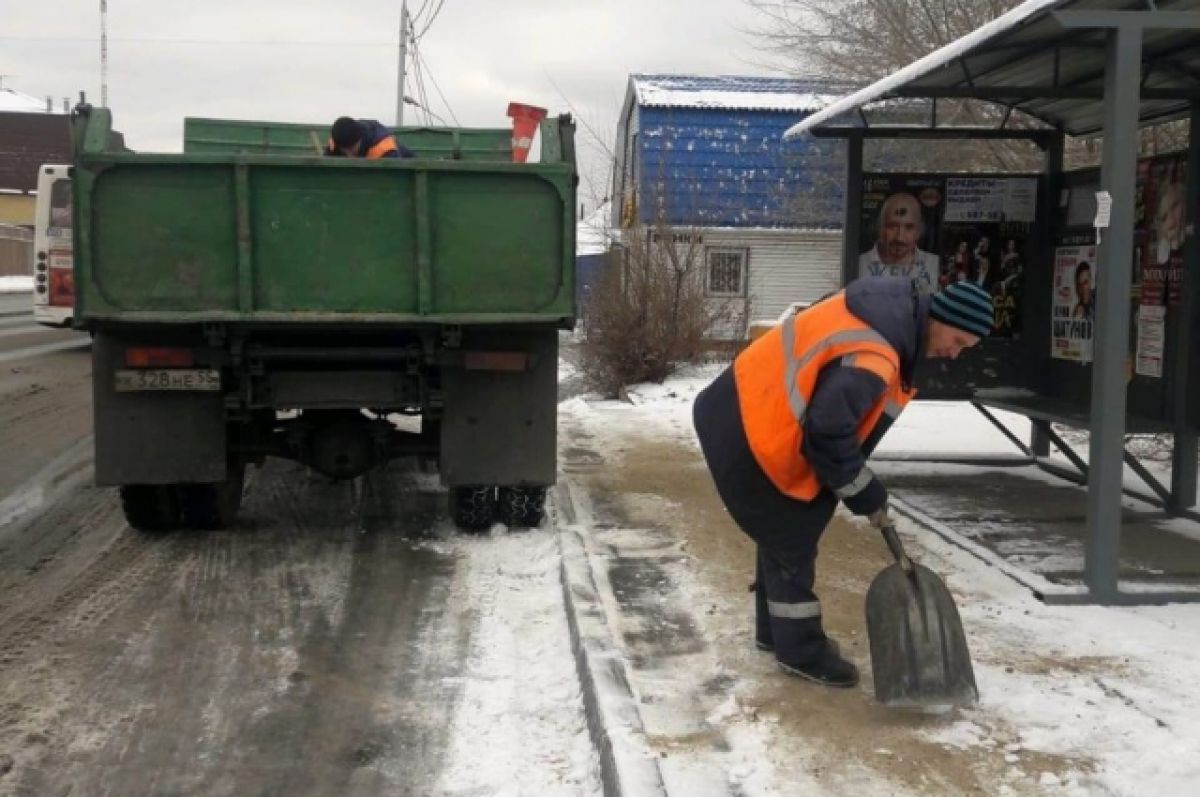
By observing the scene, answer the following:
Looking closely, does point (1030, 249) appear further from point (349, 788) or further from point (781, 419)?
point (349, 788)

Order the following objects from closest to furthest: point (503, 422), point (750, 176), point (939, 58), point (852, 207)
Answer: point (939, 58) < point (503, 422) < point (852, 207) < point (750, 176)

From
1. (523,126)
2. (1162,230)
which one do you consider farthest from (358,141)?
(1162,230)

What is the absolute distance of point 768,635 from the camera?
5.00 meters

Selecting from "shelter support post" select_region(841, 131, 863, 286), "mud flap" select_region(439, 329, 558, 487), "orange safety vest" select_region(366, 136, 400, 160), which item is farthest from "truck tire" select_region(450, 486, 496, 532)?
"shelter support post" select_region(841, 131, 863, 286)

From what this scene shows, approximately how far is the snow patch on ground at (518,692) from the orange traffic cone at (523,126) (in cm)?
276

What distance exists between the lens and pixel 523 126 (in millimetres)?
8008

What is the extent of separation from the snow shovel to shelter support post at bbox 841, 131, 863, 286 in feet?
15.5

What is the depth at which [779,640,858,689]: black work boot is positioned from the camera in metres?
4.61

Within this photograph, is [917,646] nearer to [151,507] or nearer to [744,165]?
[151,507]

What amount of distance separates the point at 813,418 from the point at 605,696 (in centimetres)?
126

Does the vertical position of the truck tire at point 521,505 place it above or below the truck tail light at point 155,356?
below

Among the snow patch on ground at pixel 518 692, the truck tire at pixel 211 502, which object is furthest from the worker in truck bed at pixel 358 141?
the snow patch on ground at pixel 518 692

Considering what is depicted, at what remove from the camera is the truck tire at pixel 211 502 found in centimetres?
732

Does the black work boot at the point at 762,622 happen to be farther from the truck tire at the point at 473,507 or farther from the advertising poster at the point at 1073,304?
the advertising poster at the point at 1073,304
